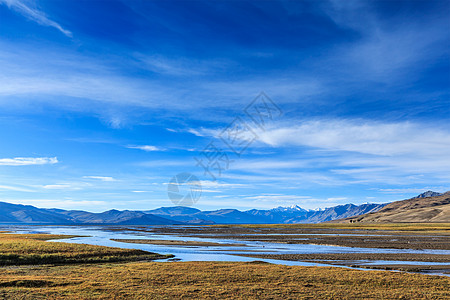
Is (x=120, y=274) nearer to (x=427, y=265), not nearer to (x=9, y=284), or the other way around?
(x=9, y=284)

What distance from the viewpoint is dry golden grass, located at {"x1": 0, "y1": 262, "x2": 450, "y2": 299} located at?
1008 inches

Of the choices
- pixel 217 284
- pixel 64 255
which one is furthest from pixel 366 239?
pixel 64 255

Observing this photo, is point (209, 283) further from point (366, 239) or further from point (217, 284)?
point (366, 239)

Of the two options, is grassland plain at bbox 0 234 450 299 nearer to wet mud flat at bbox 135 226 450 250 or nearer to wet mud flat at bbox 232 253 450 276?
wet mud flat at bbox 232 253 450 276

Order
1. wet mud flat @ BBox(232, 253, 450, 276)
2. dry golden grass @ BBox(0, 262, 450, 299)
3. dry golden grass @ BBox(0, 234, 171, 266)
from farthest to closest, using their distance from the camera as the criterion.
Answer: dry golden grass @ BBox(0, 234, 171, 266), wet mud flat @ BBox(232, 253, 450, 276), dry golden grass @ BBox(0, 262, 450, 299)

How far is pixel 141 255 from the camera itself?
52562mm

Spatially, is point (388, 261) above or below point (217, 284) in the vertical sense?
above

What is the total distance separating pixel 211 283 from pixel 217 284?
610 millimetres

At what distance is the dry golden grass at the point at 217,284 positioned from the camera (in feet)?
84.0

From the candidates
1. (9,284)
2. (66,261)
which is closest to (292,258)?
(66,261)

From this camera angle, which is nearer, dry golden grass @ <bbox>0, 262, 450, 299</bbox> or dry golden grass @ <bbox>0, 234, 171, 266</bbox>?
dry golden grass @ <bbox>0, 262, 450, 299</bbox>

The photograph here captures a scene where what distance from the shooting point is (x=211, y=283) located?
30250 mm

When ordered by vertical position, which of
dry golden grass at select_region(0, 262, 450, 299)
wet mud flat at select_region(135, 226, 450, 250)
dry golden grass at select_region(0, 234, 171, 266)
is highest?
wet mud flat at select_region(135, 226, 450, 250)

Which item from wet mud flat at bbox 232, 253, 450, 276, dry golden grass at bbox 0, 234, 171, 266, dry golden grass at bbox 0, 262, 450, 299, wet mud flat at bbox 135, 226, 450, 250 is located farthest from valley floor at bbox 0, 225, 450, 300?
wet mud flat at bbox 135, 226, 450, 250
